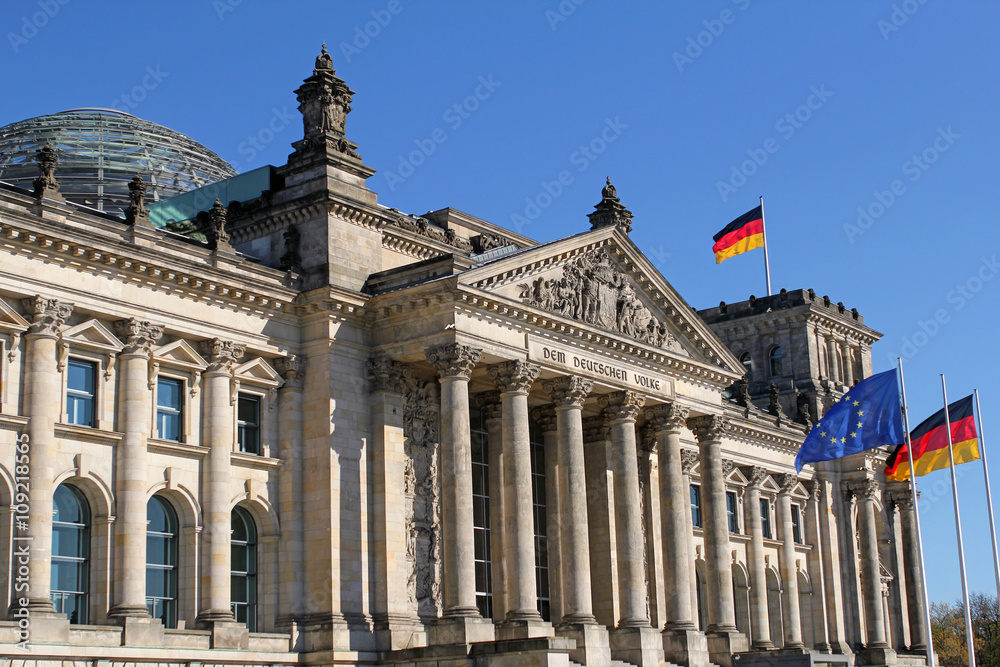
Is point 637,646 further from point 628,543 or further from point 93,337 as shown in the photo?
point 93,337

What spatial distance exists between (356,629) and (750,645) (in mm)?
25110

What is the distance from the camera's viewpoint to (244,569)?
129 ft

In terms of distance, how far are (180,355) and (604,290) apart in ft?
50.6

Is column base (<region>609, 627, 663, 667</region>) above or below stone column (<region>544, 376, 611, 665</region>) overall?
below

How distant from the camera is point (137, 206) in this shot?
37656 mm

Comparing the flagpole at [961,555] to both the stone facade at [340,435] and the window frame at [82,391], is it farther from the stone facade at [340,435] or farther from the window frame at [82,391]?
the window frame at [82,391]

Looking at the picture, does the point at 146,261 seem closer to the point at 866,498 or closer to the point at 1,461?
the point at 1,461

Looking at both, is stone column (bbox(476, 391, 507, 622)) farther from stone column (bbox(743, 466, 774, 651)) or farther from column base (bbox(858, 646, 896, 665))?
column base (bbox(858, 646, 896, 665))

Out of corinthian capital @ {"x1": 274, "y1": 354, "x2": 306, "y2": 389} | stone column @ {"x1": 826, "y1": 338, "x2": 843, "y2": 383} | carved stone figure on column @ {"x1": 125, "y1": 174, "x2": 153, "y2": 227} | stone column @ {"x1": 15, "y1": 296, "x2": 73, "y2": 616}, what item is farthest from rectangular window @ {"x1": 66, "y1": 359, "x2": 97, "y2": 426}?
stone column @ {"x1": 826, "y1": 338, "x2": 843, "y2": 383}

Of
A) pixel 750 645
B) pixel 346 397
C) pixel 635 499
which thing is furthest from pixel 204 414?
pixel 750 645

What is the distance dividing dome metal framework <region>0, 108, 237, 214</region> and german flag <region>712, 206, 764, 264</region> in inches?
930

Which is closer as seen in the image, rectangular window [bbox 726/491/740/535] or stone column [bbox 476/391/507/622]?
stone column [bbox 476/391/507/622]

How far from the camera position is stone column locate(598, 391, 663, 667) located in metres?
45.2

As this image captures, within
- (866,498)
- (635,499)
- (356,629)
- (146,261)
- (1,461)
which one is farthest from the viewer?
(866,498)
